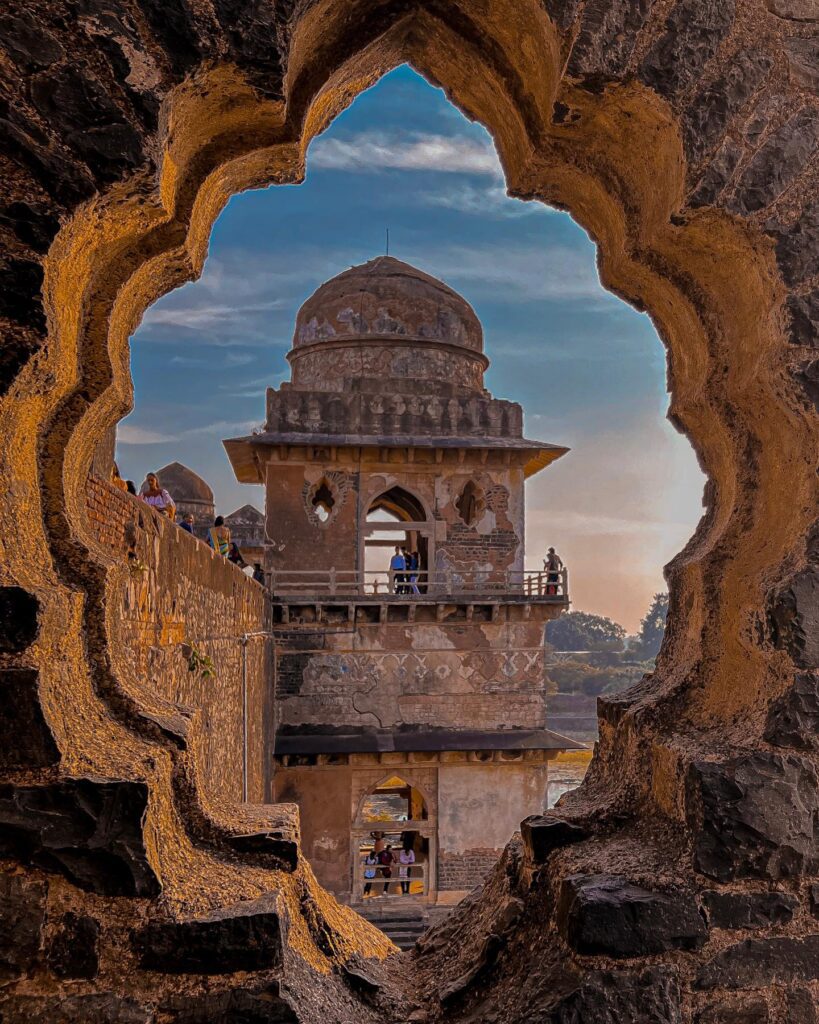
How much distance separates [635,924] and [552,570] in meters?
12.4

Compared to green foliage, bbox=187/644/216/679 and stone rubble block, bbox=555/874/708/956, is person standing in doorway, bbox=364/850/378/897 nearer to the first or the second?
green foliage, bbox=187/644/216/679

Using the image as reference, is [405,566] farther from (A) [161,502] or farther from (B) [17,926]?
(B) [17,926]

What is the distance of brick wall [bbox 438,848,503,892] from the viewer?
41.5ft

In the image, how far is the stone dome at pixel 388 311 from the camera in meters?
14.9

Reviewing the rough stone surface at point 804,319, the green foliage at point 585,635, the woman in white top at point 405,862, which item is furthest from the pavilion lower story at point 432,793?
the green foliage at point 585,635

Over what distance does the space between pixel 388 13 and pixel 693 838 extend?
1907 millimetres

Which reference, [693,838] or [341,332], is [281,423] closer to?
[341,332]

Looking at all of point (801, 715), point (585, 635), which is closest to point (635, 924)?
point (801, 715)

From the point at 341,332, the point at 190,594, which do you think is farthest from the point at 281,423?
the point at 190,594

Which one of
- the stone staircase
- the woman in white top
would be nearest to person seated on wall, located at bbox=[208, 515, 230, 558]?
the stone staircase

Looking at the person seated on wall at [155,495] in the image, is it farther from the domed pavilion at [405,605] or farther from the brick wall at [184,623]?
the domed pavilion at [405,605]

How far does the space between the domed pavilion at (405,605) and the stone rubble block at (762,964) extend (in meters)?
11.0

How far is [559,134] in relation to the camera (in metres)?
1.89

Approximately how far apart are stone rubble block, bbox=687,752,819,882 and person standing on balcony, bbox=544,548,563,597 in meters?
12.0
